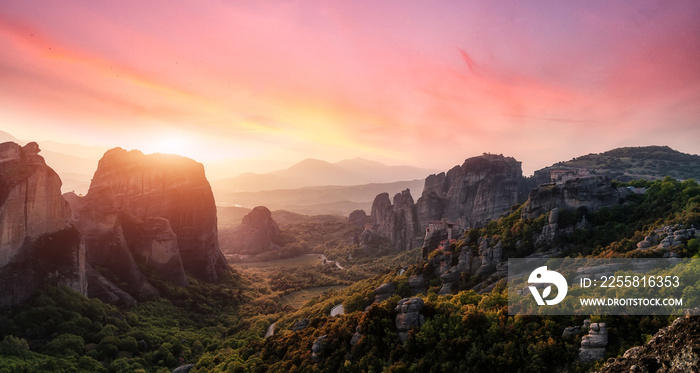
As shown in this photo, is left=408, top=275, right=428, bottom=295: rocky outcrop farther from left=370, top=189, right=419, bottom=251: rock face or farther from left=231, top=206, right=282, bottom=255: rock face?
left=231, top=206, right=282, bottom=255: rock face

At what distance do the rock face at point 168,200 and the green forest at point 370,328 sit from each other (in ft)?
29.7

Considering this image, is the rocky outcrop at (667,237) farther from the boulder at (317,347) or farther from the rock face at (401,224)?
the rock face at (401,224)

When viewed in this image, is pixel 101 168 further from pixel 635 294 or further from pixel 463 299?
pixel 635 294

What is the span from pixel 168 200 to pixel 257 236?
5486cm

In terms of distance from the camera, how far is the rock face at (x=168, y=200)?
59.0 m

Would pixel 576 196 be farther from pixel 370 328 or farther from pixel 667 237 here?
pixel 370 328

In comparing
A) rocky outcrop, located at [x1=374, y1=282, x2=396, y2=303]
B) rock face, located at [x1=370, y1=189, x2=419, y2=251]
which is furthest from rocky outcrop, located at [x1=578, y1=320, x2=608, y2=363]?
rock face, located at [x1=370, y1=189, x2=419, y2=251]

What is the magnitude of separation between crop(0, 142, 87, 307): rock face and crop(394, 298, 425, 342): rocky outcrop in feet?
132

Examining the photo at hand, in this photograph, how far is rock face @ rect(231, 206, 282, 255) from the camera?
11700cm

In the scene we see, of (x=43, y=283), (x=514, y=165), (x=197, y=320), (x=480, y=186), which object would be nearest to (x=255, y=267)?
(x=197, y=320)

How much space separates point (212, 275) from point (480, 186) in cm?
7900

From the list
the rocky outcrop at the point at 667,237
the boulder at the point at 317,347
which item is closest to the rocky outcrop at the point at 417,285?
the boulder at the point at 317,347

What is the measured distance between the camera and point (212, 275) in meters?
66.9

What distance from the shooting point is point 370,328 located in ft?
75.2
